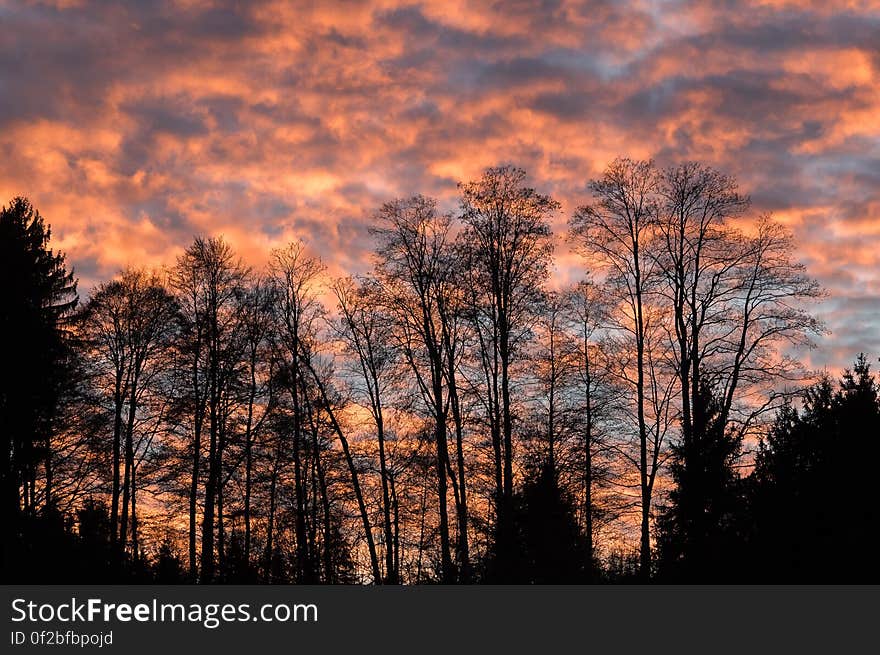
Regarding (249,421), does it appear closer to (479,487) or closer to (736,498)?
(479,487)

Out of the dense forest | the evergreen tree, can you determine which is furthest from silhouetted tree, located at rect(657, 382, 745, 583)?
the evergreen tree

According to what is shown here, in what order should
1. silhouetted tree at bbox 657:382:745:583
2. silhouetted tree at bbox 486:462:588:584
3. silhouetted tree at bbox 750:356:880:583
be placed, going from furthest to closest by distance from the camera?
1. silhouetted tree at bbox 486:462:588:584
2. silhouetted tree at bbox 657:382:745:583
3. silhouetted tree at bbox 750:356:880:583

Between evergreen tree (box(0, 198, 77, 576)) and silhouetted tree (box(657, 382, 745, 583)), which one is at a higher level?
evergreen tree (box(0, 198, 77, 576))

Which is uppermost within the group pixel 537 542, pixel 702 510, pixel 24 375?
pixel 24 375

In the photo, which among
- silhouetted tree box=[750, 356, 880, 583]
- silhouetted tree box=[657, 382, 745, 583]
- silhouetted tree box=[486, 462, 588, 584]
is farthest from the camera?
silhouetted tree box=[486, 462, 588, 584]

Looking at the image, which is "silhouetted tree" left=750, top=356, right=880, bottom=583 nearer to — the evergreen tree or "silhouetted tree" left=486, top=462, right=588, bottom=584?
"silhouetted tree" left=486, top=462, right=588, bottom=584

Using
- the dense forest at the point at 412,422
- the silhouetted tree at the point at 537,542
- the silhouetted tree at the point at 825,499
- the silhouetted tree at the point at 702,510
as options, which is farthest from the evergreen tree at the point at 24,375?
the silhouetted tree at the point at 825,499

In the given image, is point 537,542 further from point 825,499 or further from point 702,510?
point 825,499

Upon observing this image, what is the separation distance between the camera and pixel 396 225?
3128 centimetres

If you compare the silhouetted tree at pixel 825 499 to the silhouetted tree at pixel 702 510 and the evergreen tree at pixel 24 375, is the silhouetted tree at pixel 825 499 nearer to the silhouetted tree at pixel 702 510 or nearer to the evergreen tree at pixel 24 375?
the silhouetted tree at pixel 702 510

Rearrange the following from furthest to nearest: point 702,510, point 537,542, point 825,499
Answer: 1. point 537,542
2. point 702,510
3. point 825,499

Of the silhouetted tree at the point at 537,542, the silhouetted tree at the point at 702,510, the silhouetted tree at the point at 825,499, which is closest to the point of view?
the silhouetted tree at the point at 825,499

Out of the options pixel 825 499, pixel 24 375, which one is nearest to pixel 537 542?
pixel 825 499
